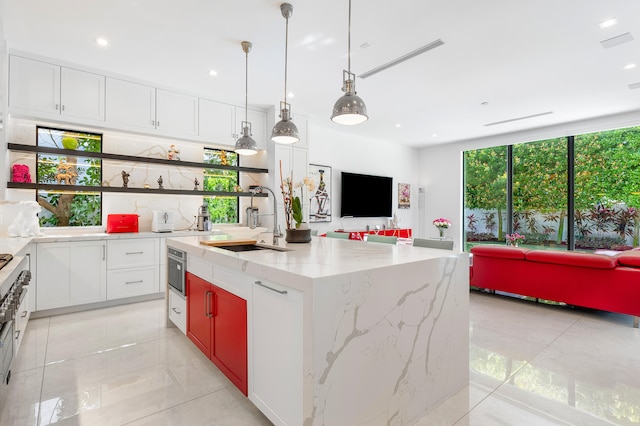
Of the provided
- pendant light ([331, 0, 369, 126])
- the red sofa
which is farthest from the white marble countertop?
the red sofa

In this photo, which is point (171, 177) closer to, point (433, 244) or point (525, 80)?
point (433, 244)

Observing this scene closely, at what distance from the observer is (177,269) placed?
2889 millimetres

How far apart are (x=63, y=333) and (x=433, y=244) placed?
140 inches

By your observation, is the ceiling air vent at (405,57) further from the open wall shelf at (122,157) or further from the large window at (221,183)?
the large window at (221,183)

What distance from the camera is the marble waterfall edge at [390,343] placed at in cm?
136

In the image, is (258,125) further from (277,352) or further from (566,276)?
(566,276)

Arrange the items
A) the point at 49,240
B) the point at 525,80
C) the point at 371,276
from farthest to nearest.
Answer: the point at 525,80, the point at 49,240, the point at 371,276

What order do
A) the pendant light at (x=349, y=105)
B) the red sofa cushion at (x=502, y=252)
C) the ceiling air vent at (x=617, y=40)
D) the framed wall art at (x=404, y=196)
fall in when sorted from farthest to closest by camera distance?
the framed wall art at (x=404, y=196) → the red sofa cushion at (x=502, y=252) → the ceiling air vent at (x=617, y=40) → the pendant light at (x=349, y=105)

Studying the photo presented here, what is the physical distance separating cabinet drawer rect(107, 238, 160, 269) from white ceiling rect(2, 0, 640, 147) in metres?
2.10

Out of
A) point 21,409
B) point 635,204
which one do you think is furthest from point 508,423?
point 635,204

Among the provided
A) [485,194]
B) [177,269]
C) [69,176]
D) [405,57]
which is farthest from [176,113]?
[485,194]

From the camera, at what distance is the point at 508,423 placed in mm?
1760

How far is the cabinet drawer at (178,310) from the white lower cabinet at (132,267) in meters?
1.21

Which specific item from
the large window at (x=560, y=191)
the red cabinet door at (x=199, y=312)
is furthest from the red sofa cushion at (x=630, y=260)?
the red cabinet door at (x=199, y=312)
